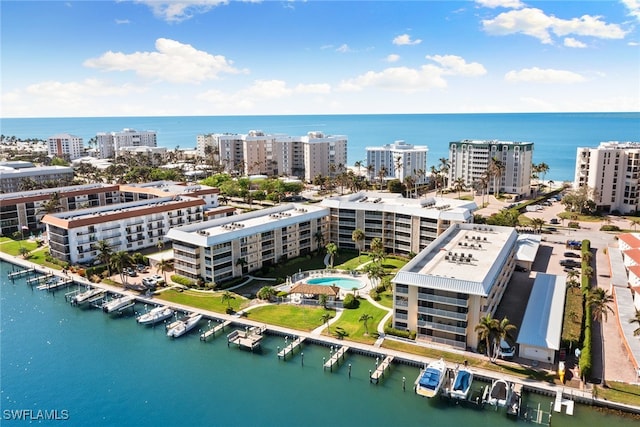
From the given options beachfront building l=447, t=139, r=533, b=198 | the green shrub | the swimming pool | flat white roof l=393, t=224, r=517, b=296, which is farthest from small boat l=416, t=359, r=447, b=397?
beachfront building l=447, t=139, r=533, b=198

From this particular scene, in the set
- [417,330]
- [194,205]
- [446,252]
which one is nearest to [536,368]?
[417,330]

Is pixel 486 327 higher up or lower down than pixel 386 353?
higher up

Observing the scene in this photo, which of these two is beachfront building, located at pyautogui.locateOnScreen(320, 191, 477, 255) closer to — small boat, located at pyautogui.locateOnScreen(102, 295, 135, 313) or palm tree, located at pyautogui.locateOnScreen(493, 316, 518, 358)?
palm tree, located at pyautogui.locateOnScreen(493, 316, 518, 358)

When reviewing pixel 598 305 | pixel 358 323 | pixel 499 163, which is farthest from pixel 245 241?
pixel 499 163

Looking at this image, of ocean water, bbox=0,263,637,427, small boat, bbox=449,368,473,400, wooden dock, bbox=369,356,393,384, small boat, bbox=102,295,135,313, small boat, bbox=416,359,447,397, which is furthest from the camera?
small boat, bbox=102,295,135,313

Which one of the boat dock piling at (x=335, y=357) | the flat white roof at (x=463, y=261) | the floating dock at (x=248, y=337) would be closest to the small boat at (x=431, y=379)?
the flat white roof at (x=463, y=261)

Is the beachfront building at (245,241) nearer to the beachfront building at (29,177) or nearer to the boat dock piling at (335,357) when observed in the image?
the boat dock piling at (335,357)

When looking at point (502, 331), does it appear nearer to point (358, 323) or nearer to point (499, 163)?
point (358, 323)
